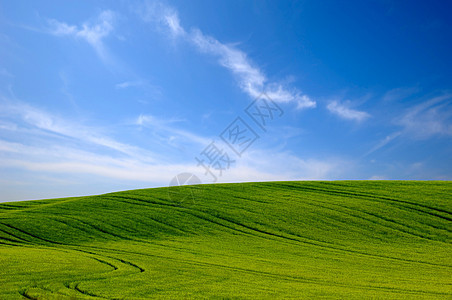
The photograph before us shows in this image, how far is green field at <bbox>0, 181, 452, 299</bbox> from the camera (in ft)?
40.1

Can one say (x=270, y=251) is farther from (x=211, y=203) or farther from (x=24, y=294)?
(x=24, y=294)

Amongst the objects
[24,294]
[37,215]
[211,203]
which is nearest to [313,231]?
[211,203]

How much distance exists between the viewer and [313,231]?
23.4 meters

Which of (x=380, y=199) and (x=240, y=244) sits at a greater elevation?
(x=380, y=199)

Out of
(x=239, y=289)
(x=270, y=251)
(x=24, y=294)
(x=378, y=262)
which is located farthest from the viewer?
(x=270, y=251)

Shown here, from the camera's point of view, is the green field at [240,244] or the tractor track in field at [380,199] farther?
the tractor track in field at [380,199]

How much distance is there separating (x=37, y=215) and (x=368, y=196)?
31.9m

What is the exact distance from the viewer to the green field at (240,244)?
12.2 m

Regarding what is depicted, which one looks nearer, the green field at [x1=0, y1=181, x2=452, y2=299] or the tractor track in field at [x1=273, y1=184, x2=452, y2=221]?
the green field at [x1=0, y1=181, x2=452, y2=299]

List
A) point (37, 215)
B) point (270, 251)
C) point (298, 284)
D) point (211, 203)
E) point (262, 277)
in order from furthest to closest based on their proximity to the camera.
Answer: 1. point (211, 203)
2. point (37, 215)
3. point (270, 251)
4. point (262, 277)
5. point (298, 284)

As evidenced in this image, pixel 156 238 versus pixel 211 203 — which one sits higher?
pixel 211 203

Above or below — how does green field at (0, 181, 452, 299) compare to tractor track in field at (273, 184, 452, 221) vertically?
below

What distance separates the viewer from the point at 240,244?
2080 centimetres

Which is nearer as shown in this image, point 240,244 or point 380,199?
point 240,244
